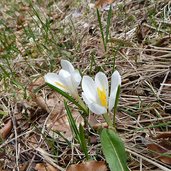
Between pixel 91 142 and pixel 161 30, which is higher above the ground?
pixel 161 30

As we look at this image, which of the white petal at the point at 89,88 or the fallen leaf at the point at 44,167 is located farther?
the fallen leaf at the point at 44,167

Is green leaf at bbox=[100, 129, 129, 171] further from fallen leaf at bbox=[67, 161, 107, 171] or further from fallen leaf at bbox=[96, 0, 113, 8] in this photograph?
fallen leaf at bbox=[96, 0, 113, 8]

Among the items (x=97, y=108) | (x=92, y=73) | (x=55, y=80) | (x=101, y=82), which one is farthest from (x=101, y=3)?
(x=97, y=108)

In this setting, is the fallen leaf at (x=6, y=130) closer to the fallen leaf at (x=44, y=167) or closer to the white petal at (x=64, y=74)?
the fallen leaf at (x=44, y=167)

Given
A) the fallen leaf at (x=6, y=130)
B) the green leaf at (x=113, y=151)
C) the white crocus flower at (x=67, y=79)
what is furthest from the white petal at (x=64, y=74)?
the fallen leaf at (x=6, y=130)

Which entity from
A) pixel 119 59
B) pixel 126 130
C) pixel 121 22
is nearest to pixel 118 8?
pixel 121 22

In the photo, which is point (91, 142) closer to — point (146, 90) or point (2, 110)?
point (146, 90)

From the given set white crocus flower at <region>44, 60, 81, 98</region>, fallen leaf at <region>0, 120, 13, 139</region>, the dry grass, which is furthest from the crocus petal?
Answer: fallen leaf at <region>0, 120, 13, 139</region>
